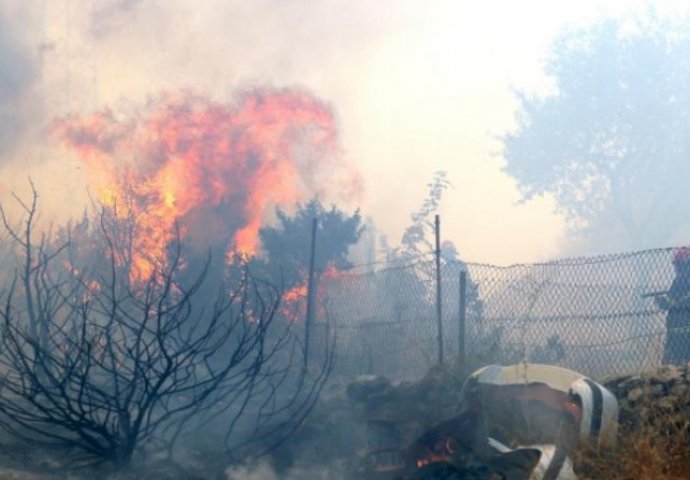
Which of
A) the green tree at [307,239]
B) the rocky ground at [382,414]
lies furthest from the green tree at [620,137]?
the rocky ground at [382,414]

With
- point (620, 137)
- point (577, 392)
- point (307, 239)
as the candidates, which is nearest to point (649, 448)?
point (577, 392)

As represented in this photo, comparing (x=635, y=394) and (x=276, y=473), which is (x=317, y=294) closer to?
(x=276, y=473)

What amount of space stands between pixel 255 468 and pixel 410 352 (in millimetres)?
3257

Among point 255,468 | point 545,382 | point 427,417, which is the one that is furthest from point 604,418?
point 255,468

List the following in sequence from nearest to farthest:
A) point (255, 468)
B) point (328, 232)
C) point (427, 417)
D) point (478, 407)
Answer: point (478, 407), point (255, 468), point (427, 417), point (328, 232)

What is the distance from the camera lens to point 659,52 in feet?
102

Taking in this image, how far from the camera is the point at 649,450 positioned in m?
5.77

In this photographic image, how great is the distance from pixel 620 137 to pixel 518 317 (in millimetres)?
23489

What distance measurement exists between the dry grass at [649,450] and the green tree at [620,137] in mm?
25506

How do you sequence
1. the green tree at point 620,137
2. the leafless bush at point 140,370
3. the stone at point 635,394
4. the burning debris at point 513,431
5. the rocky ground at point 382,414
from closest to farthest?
1. the leafless bush at point 140,370
2. the burning debris at point 513,431
3. the rocky ground at point 382,414
4. the stone at point 635,394
5. the green tree at point 620,137

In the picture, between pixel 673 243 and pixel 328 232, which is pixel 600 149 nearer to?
pixel 673 243

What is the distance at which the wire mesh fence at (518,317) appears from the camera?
29.9 feet

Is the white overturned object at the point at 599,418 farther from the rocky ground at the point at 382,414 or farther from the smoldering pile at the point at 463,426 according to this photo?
the rocky ground at the point at 382,414

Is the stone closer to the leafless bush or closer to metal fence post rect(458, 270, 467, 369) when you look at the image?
metal fence post rect(458, 270, 467, 369)
